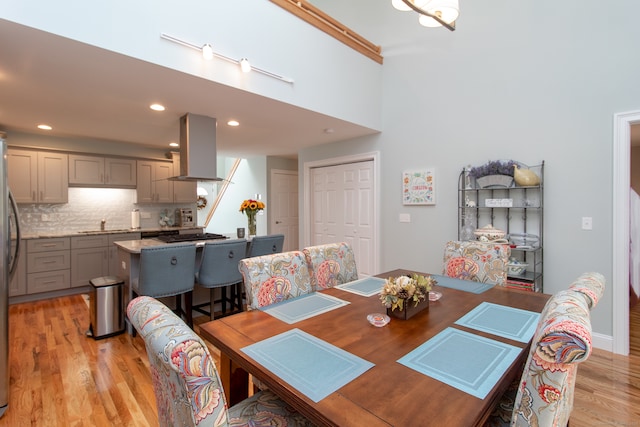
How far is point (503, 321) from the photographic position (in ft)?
4.69

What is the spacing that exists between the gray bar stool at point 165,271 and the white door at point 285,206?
11.4 feet

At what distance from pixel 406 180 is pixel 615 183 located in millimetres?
1987

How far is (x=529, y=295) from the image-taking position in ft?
6.06

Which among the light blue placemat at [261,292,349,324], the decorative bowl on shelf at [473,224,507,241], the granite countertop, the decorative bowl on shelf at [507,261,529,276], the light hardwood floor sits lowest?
the light hardwood floor

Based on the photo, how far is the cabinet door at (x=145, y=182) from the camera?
205 inches

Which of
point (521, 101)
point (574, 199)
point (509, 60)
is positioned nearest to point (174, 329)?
point (574, 199)

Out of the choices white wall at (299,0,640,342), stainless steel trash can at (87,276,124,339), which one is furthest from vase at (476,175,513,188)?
stainless steel trash can at (87,276,124,339)

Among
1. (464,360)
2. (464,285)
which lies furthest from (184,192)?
(464,360)

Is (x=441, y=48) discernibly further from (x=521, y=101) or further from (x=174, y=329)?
(x=174, y=329)

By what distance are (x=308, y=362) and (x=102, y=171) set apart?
5.27 m

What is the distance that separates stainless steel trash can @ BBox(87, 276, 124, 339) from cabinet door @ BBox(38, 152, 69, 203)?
2379 millimetres

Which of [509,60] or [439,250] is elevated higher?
[509,60]

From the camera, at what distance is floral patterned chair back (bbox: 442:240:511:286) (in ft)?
7.30

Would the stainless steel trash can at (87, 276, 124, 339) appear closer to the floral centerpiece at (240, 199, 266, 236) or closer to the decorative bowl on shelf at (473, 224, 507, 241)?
the floral centerpiece at (240, 199, 266, 236)
